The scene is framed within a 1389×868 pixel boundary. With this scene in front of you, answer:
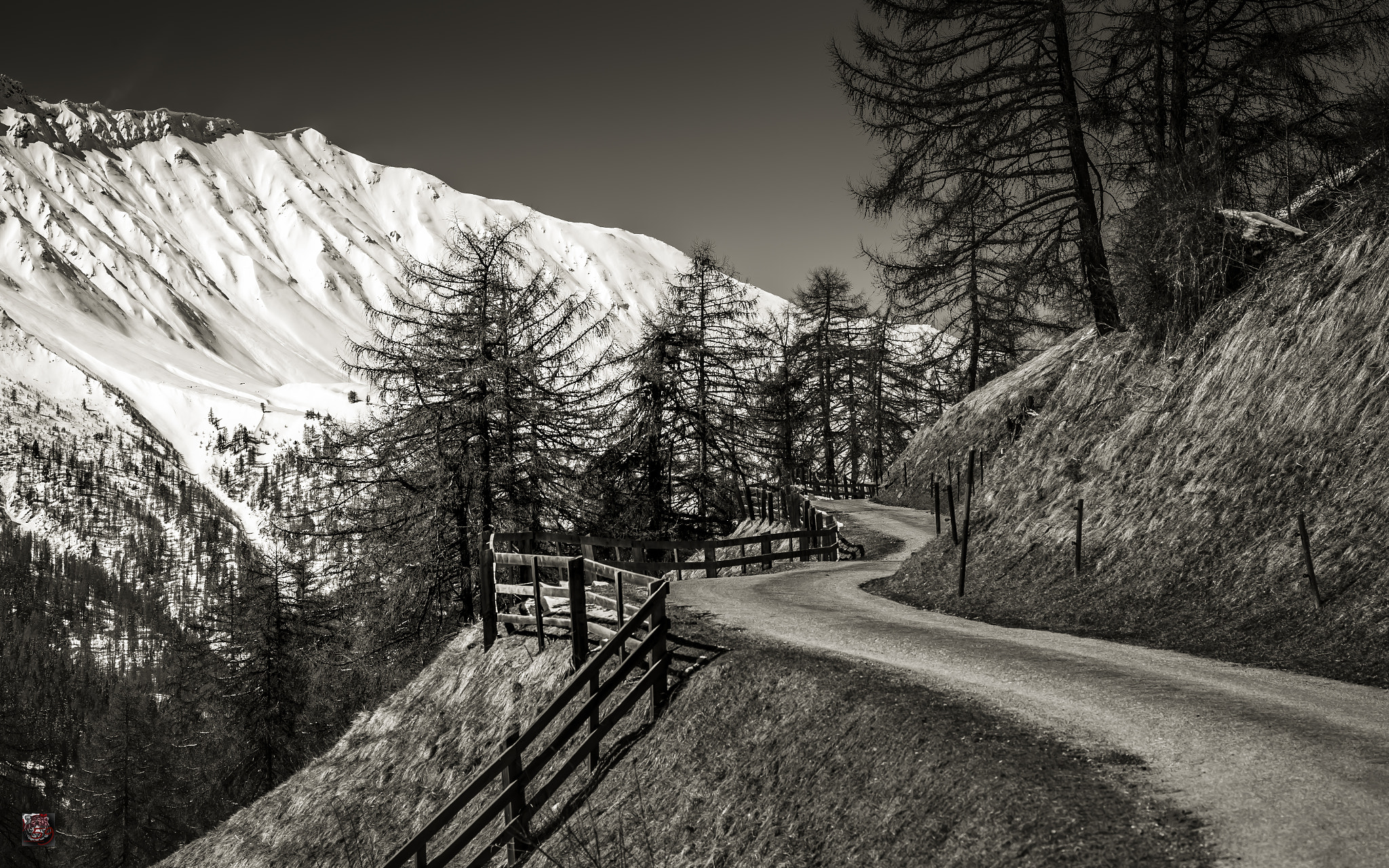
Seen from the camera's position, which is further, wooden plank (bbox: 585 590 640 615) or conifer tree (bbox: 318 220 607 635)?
conifer tree (bbox: 318 220 607 635)

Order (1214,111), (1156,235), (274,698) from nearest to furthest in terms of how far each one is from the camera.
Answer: (1156,235) → (1214,111) → (274,698)

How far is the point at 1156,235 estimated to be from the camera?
16828mm

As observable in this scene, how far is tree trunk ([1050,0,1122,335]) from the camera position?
18.7 meters

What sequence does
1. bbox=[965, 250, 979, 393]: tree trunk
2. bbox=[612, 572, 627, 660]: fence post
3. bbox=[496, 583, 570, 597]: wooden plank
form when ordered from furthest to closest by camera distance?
1. bbox=[965, 250, 979, 393]: tree trunk
2. bbox=[496, 583, 570, 597]: wooden plank
3. bbox=[612, 572, 627, 660]: fence post

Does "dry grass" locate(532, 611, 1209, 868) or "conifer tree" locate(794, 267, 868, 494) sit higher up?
"conifer tree" locate(794, 267, 868, 494)

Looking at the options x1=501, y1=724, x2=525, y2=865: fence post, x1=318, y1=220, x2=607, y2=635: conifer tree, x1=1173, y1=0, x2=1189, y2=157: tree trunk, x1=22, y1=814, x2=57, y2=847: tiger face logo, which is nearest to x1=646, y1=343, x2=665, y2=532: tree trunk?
x1=318, y1=220, x2=607, y2=635: conifer tree

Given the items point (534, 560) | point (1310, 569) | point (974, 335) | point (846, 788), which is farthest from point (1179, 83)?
point (974, 335)

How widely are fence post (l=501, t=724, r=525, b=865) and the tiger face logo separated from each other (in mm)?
38850

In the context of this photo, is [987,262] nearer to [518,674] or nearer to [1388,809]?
[518,674]

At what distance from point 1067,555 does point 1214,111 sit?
972 cm

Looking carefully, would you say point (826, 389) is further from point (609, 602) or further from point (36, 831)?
point (36, 831)

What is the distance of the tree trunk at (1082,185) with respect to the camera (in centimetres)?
1869

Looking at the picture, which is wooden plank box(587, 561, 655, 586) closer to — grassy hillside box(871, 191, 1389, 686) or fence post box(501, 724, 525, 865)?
fence post box(501, 724, 525, 865)

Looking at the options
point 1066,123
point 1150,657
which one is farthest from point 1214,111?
point 1150,657
